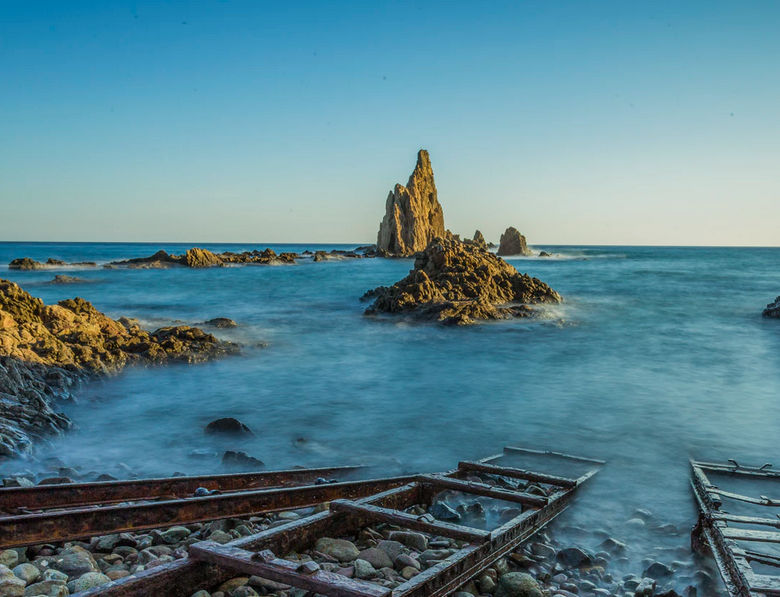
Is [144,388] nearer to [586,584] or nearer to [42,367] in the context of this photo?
[42,367]

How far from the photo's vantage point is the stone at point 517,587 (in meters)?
2.94

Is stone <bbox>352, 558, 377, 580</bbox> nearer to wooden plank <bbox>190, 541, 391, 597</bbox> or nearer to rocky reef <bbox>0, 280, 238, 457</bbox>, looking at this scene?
wooden plank <bbox>190, 541, 391, 597</bbox>

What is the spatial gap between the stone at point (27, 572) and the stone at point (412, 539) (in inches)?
70.9

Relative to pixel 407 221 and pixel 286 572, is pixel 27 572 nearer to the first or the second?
pixel 286 572

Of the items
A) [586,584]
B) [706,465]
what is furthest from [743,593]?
[706,465]

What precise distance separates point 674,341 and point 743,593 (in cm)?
1236

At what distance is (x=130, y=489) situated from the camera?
407cm

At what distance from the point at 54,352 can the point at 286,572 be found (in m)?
7.75

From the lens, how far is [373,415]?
293 inches

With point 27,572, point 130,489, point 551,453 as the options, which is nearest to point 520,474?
point 551,453

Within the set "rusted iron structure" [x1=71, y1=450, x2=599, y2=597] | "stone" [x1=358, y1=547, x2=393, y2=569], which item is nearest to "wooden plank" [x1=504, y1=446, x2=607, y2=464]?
"rusted iron structure" [x1=71, y1=450, x2=599, y2=597]

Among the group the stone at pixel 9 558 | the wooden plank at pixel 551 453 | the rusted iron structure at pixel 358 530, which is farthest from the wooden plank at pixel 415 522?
the wooden plank at pixel 551 453

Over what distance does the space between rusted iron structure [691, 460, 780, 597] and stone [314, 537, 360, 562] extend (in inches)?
73.8

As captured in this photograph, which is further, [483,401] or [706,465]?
[483,401]
